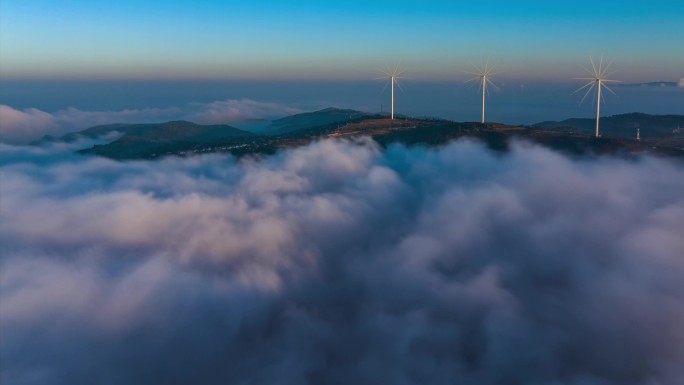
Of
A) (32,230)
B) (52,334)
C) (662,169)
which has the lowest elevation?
(52,334)

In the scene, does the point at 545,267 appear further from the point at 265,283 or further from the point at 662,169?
the point at 265,283

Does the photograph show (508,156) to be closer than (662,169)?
No

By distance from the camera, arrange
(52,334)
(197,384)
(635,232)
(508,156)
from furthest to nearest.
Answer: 1. (508,156)
2. (635,232)
3. (52,334)
4. (197,384)

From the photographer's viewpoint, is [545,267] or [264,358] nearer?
[264,358]

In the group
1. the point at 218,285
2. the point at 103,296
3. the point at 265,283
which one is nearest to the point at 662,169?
the point at 265,283

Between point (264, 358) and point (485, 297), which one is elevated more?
point (485, 297)

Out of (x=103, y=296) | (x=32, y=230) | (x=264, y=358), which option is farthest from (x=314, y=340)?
(x=32, y=230)

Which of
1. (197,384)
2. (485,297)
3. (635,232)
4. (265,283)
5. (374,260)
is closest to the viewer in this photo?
(197,384)

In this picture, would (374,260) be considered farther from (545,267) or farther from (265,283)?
(545,267)

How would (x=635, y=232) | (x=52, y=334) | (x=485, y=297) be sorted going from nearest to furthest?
(x=52, y=334) → (x=485, y=297) → (x=635, y=232)
